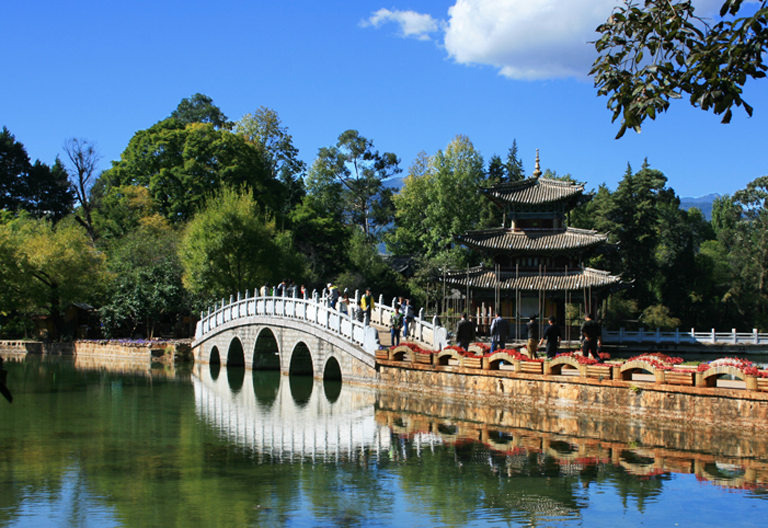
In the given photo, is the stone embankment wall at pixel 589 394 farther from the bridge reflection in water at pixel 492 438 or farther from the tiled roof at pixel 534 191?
the tiled roof at pixel 534 191

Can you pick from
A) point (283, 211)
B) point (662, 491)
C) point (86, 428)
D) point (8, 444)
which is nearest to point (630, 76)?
point (662, 491)

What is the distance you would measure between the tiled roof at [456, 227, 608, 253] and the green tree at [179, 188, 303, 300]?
9475 millimetres

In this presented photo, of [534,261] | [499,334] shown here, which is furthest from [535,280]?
[499,334]

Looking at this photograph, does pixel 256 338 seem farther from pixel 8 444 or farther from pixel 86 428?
pixel 8 444

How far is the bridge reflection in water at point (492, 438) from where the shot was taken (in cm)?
1088

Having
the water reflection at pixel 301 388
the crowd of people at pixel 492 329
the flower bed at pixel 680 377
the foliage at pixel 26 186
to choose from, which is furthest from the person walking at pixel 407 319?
the foliage at pixel 26 186

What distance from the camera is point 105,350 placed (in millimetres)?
34750

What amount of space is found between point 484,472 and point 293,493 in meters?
2.83

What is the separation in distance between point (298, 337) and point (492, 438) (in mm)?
11536

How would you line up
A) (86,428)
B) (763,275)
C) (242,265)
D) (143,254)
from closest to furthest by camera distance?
1. (86,428)
2. (242,265)
3. (143,254)
4. (763,275)

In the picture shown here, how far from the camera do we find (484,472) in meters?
10.8

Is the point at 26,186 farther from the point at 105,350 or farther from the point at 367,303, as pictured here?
the point at 367,303

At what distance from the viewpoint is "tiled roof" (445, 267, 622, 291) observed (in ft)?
115

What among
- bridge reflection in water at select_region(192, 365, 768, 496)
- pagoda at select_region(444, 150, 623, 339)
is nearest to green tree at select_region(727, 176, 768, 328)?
pagoda at select_region(444, 150, 623, 339)
